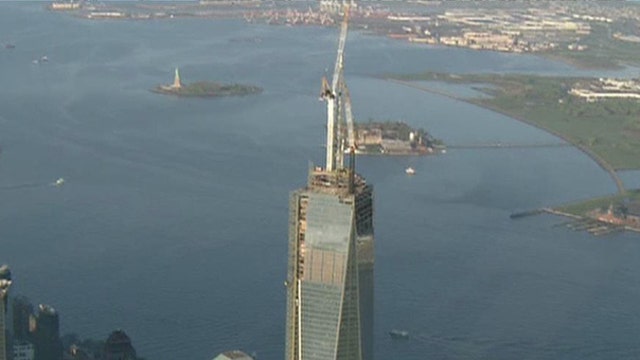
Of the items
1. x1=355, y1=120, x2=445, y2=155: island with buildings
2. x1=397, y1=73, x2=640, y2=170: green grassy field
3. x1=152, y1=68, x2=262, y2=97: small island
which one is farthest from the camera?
x1=152, y1=68, x2=262, y2=97: small island

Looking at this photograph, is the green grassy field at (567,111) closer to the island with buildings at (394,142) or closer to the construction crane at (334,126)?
the island with buildings at (394,142)

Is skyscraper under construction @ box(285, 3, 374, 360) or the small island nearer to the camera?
skyscraper under construction @ box(285, 3, 374, 360)

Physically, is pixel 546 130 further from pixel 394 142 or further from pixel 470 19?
pixel 470 19

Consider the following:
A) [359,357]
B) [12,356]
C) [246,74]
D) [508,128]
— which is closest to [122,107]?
[246,74]

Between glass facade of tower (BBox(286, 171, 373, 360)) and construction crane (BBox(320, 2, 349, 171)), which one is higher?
construction crane (BBox(320, 2, 349, 171))

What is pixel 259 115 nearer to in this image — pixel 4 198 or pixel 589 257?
pixel 4 198

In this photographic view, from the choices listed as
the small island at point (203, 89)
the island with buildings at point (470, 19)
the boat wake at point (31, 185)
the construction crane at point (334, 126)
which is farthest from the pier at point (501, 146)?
the construction crane at point (334, 126)

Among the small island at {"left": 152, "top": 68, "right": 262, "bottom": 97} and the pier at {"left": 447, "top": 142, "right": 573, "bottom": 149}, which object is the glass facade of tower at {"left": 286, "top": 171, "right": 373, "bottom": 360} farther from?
the small island at {"left": 152, "top": 68, "right": 262, "bottom": 97}

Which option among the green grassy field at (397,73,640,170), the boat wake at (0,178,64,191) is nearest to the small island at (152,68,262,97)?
the green grassy field at (397,73,640,170)
